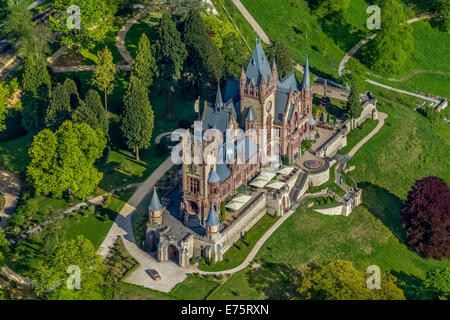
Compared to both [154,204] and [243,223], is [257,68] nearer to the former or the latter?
[243,223]

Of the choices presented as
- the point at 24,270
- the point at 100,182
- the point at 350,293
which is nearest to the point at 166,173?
the point at 100,182

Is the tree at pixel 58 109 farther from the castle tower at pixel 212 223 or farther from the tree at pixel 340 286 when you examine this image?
the tree at pixel 340 286

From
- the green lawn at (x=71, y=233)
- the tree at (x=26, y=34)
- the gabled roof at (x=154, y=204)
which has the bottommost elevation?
the green lawn at (x=71, y=233)

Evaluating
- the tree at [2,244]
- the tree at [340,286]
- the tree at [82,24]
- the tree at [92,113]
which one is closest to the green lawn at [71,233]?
the tree at [2,244]

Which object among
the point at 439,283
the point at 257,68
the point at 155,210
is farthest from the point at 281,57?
the point at 439,283

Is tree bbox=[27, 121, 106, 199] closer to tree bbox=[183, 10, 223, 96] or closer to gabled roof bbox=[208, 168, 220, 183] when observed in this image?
gabled roof bbox=[208, 168, 220, 183]

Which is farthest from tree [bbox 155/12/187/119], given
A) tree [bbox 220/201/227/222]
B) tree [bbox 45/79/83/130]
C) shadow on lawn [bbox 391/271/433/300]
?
shadow on lawn [bbox 391/271/433/300]
